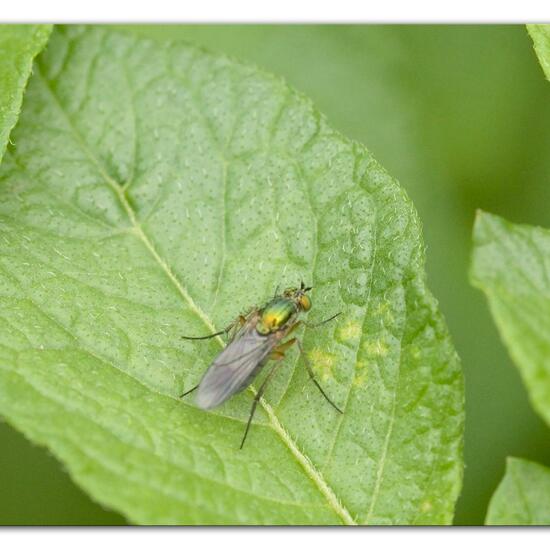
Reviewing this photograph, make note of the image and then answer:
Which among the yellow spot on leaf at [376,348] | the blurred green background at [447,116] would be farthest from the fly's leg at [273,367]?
the blurred green background at [447,116]

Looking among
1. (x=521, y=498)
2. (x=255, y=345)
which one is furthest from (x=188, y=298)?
(x=521, y=498)

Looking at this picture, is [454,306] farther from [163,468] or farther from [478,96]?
[163,468]

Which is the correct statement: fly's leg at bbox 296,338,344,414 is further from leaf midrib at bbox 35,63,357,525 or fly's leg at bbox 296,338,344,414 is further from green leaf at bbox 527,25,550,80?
green leaf at bbox 527,25,550,80

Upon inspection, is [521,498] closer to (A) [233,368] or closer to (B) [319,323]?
(B) [319,323]

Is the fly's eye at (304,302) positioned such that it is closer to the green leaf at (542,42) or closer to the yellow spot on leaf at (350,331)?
the yellow spot on leaf at (350,331)

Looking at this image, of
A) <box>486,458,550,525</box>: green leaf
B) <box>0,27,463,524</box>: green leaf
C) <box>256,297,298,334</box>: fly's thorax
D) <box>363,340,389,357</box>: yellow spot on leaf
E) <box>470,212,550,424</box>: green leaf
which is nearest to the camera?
<box>470,212,550,424</box>: green leaf

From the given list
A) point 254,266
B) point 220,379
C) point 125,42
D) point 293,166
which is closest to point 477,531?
point 220,379

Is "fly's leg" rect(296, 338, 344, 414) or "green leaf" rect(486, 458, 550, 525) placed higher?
"fly's leg" rect(296, 338, 344, 414)

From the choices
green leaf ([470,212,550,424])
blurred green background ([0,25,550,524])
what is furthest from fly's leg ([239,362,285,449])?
blurred green background ([0,25,550,524])
